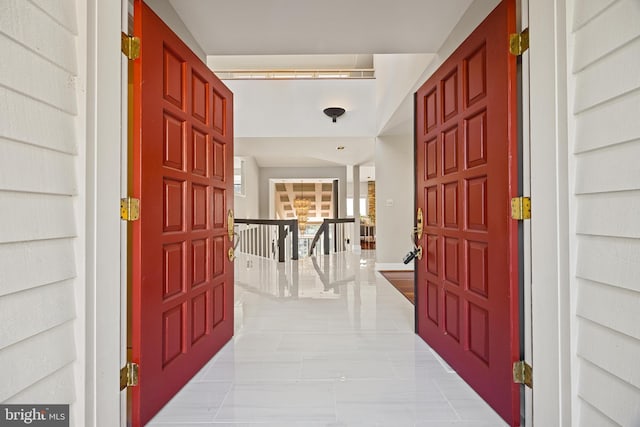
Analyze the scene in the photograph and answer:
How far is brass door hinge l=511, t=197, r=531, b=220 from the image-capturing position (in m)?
1.43

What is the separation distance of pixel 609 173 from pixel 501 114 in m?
0.64

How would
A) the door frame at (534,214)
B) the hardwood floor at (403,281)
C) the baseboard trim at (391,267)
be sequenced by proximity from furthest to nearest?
the baseboard trim at (391,267) → the hardwood floor at (403,281) → the door frame at (534,214)

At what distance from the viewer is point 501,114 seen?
5.15ft

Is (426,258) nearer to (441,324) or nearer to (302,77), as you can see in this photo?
(441,324)

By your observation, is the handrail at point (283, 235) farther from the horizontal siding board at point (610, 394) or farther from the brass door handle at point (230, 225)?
the horizontal siding board at point (610, 394)

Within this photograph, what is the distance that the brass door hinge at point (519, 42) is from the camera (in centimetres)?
144

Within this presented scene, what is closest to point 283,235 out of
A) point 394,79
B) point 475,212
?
point 394,79

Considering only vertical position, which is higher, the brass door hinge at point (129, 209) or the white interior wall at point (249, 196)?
the white interior wall at point (249, 196)
